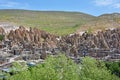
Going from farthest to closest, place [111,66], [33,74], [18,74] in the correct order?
[111,66] → [33,74] → [18,74]

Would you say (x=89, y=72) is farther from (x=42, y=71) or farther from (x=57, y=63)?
(x=42, y=71)

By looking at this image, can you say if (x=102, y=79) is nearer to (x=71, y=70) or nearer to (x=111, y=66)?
(x=71, y=70)

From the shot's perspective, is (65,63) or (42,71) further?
(65,63)

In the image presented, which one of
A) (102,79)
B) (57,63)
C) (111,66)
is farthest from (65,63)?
(111,66)

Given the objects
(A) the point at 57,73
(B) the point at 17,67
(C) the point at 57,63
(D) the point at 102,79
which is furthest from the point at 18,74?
(D) the point at 102,79

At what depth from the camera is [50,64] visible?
313ft

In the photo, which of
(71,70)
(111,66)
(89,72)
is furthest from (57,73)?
(111,66)

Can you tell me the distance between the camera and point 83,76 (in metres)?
96.3

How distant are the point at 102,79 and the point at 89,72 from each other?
3.75 m

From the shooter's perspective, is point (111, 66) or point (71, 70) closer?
point (71, 70)

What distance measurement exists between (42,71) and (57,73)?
5031mm

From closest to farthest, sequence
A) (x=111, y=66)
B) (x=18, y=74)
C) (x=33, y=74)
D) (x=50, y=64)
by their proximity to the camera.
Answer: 1. (x=18, y=74)
2. (x=33, y=74)
3. (x=50, y=64)
4. (x=111, y=66)

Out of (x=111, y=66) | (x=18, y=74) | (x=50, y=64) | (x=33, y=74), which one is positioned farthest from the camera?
(x=111, y=66)

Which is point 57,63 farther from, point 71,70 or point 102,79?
point 102,79
